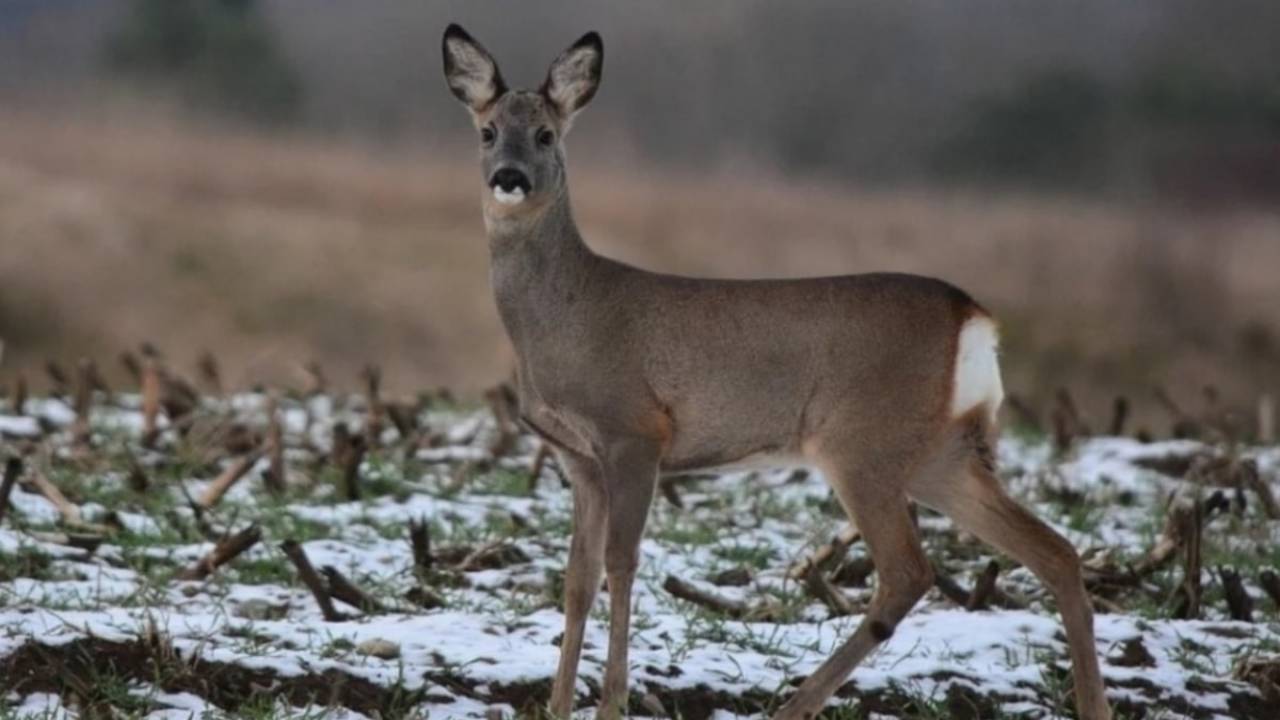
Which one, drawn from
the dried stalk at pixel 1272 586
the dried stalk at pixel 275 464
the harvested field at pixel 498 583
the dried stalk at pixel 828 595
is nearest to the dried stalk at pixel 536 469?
the harvested field at pixel 498 583

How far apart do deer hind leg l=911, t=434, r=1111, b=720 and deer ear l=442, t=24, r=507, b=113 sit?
1.79 meters

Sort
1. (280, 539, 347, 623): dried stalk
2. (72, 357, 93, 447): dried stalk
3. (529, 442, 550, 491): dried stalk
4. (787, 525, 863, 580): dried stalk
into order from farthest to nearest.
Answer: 1. (72, 357, 93, 447): dried stalk
2. (529, 442, 550, 491): dried stalk
3. (787, 525, 863, 580): dried stalk
4. (280, 539, 347, 623): dried stalk

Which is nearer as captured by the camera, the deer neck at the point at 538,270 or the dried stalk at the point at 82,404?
the deer neck at the point at 538,270

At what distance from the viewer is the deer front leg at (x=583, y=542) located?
6254 mm

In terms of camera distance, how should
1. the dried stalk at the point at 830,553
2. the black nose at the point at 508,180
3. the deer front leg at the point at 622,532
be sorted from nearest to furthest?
the deer front leg at the point at 622,532
the black nose at the point at 508,180
the dried stalk at the point at 830,553

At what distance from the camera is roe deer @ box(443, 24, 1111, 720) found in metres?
6.22

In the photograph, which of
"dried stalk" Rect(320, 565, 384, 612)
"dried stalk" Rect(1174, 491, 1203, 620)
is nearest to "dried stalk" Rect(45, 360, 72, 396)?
"dried stalk" Rect(320, 565, 384, 612)

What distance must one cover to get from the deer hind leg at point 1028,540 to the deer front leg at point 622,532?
858mm

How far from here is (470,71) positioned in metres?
6.66

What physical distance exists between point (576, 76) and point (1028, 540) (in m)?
1.98

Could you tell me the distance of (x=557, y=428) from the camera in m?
6.38

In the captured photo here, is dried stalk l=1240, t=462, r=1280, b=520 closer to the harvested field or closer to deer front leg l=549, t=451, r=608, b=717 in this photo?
the harvested field

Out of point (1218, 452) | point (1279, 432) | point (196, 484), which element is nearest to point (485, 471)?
point (196, 484)

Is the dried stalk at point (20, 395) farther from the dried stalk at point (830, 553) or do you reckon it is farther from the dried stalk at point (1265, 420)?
the dried stalk at point (1265, 420)
